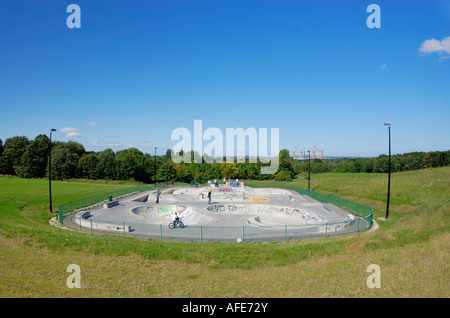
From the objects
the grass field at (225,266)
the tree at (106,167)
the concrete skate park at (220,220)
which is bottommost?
the concrete skate park at (220,220)

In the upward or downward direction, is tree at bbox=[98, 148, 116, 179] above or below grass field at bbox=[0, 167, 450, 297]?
above

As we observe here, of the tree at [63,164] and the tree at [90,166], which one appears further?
the tree at [90,166]

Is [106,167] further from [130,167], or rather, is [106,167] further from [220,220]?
[220,220]

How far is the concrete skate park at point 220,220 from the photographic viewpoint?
18.4 m

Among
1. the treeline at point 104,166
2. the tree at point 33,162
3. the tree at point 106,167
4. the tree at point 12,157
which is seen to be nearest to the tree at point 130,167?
the treeline at point 104,166

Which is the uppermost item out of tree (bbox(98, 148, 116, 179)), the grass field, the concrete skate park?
tree (bbox(98, 148, 116, 179))

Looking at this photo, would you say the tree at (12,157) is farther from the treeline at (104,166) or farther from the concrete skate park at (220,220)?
the concrete skate park at (220,220)

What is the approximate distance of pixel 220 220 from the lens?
75.4ft

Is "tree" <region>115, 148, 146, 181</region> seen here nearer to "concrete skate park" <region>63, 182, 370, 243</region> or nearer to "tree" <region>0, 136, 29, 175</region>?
"tree" <region>0, 136, 29, 175</region>

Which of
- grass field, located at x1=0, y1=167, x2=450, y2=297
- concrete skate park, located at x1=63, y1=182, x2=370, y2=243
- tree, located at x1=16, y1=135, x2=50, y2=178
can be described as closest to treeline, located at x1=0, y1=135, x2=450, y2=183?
tree, located at x1=16, y1=135, x2=50, y2=178

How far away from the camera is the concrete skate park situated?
1842cm
